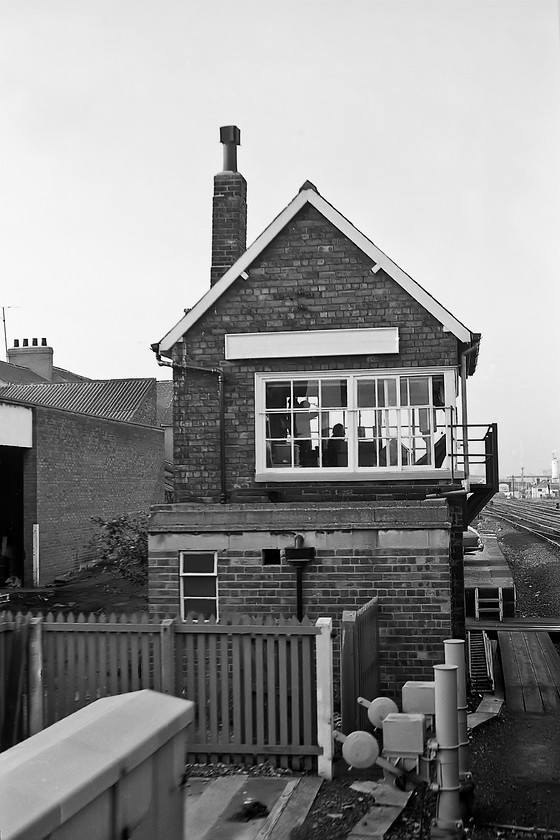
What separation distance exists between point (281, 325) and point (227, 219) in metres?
2.92

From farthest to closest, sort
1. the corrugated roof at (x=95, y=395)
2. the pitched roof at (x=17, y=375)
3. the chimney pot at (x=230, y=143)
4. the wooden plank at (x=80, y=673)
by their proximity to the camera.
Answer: the pitched roof at (x=17, y=375) → the corrugated roof at (x=95, y=395) → the chimney pot at (x=230, y=143) → the wooden plank at (x=80, y=673)

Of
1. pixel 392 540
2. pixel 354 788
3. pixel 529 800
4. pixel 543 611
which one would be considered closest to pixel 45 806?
pixel 354 788

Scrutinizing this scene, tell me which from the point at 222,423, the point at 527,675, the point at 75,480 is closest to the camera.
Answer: the point at 527,675

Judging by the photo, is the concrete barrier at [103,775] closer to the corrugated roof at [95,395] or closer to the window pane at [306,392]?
the window pane at [306,392]

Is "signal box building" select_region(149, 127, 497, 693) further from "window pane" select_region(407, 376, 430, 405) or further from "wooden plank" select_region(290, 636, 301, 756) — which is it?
"wooden plank" select_region(290, 636, 301, 756)

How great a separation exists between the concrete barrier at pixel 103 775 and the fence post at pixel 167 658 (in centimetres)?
463

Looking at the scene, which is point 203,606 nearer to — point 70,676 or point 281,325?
point 70,676

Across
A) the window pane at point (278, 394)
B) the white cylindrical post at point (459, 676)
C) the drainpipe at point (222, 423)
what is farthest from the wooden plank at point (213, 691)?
the window pane at point (278, 394)

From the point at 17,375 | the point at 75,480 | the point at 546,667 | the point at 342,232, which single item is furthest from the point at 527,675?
the point at 17,375

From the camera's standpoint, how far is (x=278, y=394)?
1591 centimetres

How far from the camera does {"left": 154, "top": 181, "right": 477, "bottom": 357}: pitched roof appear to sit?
50.8ft

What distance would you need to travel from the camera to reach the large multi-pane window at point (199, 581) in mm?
11234

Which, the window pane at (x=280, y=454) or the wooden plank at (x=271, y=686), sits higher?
the window pane at (x=280, y=454)

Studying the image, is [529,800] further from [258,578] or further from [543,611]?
[543,611]
